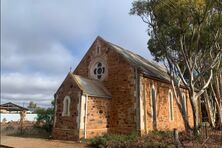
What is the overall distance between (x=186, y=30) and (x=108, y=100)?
9171 mm

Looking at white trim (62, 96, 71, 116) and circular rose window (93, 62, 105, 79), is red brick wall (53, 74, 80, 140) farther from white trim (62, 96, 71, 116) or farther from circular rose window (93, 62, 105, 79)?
circular rose window (93, 62, 105, 79)

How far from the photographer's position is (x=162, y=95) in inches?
969

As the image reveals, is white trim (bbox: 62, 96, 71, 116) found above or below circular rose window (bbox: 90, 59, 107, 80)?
below

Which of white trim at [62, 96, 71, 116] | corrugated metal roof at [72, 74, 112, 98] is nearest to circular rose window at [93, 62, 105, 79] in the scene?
corrugated metal roof at [72, 74, 112, 98]

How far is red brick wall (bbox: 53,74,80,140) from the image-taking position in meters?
18.7

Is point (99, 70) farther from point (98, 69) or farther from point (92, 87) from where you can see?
point (92, 87)

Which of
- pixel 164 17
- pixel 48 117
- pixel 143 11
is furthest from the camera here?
pixel 48 117

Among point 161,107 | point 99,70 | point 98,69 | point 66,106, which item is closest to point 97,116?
point 66,106

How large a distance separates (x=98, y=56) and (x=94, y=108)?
21.8 ft

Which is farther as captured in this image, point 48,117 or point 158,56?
point 48,117

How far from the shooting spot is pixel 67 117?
1933cm

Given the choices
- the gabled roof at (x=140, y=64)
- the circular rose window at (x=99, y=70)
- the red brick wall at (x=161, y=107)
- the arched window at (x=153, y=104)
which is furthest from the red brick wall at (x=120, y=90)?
the arched window at (x=153, y=104)

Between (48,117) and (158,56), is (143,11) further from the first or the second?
(48,117)

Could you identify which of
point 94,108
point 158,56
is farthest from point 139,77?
point 94,108
